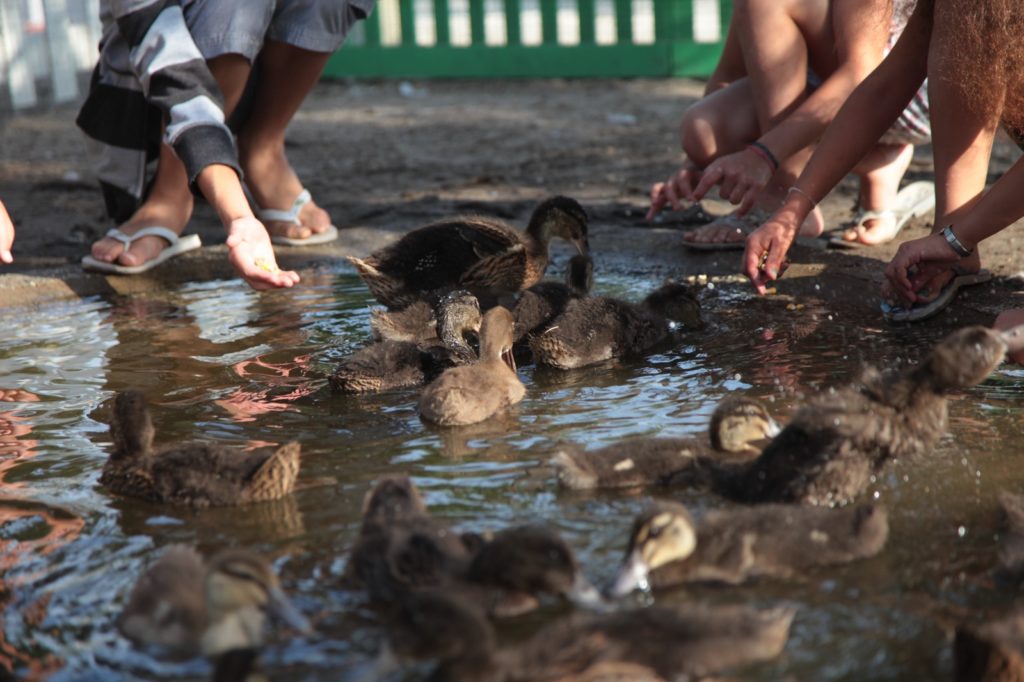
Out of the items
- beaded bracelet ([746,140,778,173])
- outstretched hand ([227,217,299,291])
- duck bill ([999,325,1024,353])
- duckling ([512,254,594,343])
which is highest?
beaded bracelet ([746,140,778,173])

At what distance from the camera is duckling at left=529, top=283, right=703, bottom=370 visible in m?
4.70

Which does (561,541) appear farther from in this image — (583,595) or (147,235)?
(147,235)

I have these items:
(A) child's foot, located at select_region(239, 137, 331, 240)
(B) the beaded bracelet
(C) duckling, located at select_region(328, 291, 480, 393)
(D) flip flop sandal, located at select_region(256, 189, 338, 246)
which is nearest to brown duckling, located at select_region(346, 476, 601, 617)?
(C) duckling, located at select_region(328, 291, 480, 393)

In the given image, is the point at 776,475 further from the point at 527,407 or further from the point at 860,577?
the point at 527,407

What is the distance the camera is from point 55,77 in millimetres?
12562

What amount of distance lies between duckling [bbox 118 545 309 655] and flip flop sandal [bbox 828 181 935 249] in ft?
13.6

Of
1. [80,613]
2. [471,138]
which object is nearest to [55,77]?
[471,138]

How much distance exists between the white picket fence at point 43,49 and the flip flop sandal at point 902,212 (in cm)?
870

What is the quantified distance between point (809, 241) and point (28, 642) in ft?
15.0

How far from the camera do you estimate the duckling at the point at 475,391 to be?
159 inches

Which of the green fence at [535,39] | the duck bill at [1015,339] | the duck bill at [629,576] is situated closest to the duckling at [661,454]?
the duck bill at [629,576]

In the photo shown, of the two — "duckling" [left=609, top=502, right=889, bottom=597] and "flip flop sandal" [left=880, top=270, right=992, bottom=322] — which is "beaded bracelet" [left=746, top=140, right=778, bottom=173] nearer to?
"flip flop sandal" [left=880, top=270, right=992, bottom=322]

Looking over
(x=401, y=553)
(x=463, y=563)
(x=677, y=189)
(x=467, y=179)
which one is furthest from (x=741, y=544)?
(x=467, y=179)

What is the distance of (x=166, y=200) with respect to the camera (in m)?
6.45
